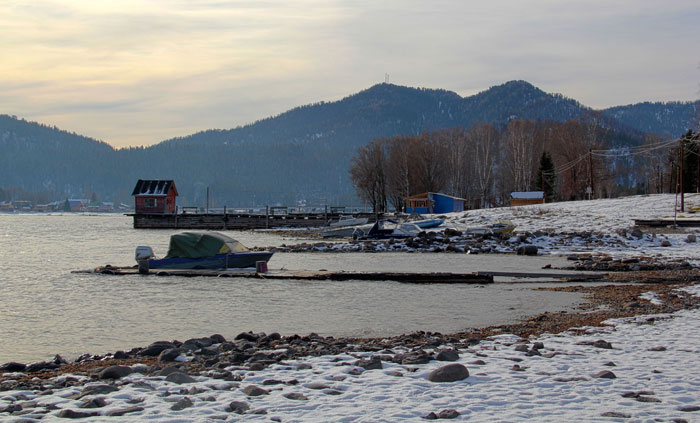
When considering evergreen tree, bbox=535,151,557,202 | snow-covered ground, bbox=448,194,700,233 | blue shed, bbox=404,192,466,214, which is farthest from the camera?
blue shed, bbox=404,192,466,214

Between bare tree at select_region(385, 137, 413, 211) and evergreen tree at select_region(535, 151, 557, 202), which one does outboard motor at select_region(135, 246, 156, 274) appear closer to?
evergreen tree at select_region(535, 151, 557, 202)

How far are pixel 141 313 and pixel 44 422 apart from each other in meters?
11.2

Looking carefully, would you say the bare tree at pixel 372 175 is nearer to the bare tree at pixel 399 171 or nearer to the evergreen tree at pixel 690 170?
the bare tree at pixel 399 171

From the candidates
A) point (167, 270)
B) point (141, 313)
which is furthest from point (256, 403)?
point (167, 270)

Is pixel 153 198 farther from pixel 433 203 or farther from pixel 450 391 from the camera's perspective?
pixel 450 391

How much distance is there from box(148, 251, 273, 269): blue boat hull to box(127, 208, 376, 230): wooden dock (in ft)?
207

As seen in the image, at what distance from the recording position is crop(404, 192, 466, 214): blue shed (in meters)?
89.2

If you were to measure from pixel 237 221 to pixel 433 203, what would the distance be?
2942 cm

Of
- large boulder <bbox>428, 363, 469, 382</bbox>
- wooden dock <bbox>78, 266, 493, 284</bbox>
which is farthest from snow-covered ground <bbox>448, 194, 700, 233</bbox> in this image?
large boulder <bbox>428, 363, 469, 382</bbox>

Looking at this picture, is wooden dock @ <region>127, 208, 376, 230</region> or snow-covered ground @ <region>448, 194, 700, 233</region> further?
wooden dock @ <region>127, 208, 376, 230</region>

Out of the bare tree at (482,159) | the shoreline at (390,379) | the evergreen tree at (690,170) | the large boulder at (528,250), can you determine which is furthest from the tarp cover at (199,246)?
the bare tree at (482,159)

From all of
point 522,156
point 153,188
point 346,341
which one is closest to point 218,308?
point 346,341

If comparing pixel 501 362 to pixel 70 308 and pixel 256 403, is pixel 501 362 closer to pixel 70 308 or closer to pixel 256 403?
pixel 256 403

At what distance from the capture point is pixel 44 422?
8031 mm
